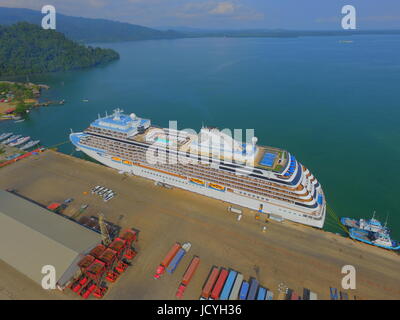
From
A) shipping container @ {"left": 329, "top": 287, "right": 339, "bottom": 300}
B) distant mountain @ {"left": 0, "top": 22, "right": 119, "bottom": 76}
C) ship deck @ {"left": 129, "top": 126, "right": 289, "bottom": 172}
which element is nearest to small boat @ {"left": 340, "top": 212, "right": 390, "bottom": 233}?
shipping container @ {"left": 329, "top": 287, "right": 339, "bottom": 300}

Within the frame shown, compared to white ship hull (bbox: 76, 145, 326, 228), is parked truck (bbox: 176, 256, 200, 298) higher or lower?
lower

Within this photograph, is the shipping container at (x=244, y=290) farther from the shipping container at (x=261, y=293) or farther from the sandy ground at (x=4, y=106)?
the sandy ground at (x=4, y=106)

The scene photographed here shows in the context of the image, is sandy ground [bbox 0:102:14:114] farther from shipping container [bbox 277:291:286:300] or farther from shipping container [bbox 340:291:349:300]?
shipping container [bbox 340:291:349:300]

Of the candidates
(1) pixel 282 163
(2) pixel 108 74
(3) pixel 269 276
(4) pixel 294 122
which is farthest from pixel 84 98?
(3) pixel 269 276

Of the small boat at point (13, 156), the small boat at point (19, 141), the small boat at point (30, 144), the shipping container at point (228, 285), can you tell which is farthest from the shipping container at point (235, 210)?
the small boat at point (19, 141)

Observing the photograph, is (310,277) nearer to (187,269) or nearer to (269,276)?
(269,276)

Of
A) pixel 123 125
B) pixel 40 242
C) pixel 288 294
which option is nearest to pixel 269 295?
pixel 288 294
